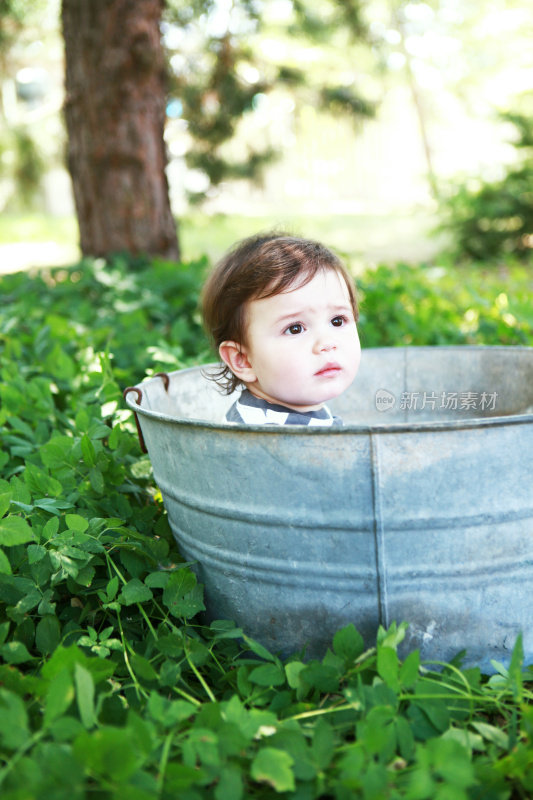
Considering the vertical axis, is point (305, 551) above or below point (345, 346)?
below

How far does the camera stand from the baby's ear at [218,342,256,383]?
1.76 metres

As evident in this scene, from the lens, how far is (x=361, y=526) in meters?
1.29

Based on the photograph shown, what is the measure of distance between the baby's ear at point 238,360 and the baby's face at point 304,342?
0.17 feet

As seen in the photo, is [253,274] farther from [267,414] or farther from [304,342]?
[267,414]

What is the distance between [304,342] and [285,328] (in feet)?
0.18

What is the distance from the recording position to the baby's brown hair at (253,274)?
→ 166 centimetres

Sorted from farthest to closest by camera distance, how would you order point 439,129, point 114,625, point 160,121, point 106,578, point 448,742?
point 439,129
point 160,121
point 106,578
point 114,625
point 448,742

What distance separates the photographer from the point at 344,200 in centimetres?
2081

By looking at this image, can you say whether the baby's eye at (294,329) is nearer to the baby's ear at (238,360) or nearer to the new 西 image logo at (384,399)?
the baby's ear at (238,360)

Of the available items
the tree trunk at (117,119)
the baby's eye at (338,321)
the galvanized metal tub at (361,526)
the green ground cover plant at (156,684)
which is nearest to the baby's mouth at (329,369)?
the baby's eye at (338,321)

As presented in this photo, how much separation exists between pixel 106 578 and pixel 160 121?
4.21 meters

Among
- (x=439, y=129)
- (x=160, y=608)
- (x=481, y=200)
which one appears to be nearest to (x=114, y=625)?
(x=160, y=608)

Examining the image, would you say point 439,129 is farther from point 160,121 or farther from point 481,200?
point 160,121

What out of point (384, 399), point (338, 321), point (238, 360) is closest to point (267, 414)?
point (238, 360)
